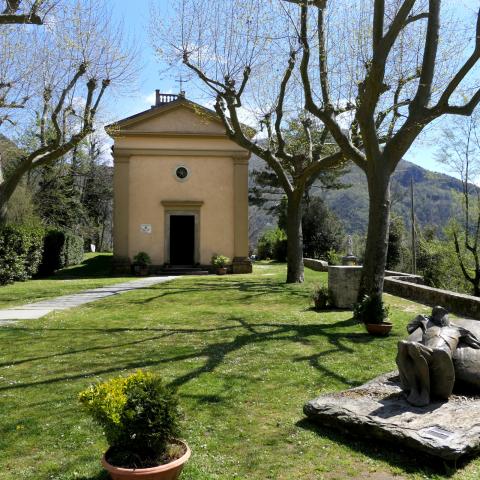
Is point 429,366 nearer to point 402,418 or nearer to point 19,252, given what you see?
point 402,418

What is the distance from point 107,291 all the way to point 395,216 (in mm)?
26459

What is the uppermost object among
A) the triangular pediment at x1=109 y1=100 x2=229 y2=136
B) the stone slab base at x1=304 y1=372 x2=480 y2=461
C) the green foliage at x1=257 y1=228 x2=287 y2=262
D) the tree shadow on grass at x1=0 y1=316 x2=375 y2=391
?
the triangular pediment at x1=109 y1=100 x2=229 y2=136

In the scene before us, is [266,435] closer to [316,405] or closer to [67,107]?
[316,405]

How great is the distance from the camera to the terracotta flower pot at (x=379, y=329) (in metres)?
9.38

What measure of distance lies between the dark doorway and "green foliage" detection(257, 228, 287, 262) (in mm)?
9329

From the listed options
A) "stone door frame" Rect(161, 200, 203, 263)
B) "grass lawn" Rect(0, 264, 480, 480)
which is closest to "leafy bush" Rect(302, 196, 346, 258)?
"stone door frame" Rect(161, 200, 203, 263)

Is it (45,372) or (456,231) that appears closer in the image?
(45,372)

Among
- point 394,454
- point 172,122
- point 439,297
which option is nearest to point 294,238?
point 439,297

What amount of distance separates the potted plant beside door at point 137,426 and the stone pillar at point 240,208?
73.6ft

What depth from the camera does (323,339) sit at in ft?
29.6

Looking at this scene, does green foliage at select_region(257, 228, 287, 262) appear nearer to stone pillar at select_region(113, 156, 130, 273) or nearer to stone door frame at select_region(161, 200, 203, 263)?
stone door frame at select_region(161, 200, 203, 263)

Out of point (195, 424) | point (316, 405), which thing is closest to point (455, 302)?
point (316, 405)

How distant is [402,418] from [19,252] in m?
20.3

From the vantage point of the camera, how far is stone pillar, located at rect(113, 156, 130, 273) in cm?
2575
